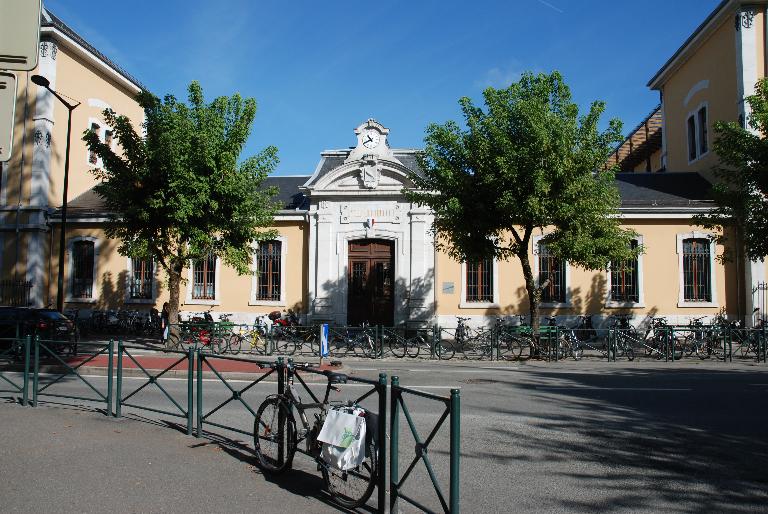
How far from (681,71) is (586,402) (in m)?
24.6

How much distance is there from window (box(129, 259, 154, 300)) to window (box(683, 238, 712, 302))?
68.0ft

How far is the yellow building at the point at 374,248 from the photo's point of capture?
916 inches

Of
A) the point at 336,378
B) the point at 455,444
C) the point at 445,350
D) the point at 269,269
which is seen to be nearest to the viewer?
the point at 455,444

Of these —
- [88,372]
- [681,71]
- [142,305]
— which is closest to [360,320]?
[142,305]

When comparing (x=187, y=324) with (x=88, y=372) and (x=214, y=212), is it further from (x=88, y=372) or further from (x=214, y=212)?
(x=88, y=372)

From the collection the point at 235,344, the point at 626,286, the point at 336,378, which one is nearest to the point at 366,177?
the point at 235,344

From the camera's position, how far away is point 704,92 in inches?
1071

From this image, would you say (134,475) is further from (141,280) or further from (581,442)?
(141,280)

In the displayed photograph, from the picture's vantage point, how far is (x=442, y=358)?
1878 centimetres

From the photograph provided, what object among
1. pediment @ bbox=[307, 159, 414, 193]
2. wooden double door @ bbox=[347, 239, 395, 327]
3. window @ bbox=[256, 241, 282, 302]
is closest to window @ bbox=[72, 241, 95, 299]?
window @ bbox=[256, 241, 282, 302]

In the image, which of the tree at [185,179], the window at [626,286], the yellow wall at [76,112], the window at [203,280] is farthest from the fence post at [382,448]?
the yellow wall at [76,112]

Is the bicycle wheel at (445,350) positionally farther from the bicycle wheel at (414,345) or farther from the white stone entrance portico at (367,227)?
the white stone entrance portico at (367,227)

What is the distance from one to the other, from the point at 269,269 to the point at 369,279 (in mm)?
4111

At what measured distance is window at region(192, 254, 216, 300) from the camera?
25.3m
